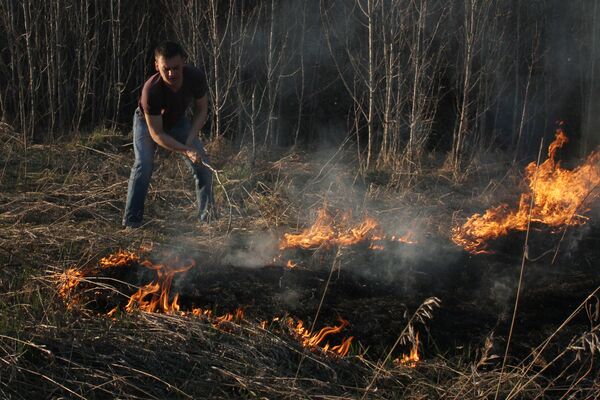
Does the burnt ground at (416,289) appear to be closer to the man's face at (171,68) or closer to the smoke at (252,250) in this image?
the smoke at (252,250)

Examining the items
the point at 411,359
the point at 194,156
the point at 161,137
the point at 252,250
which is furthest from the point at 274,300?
the point at 161,137

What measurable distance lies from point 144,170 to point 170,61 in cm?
109

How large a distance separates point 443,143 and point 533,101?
1536 mm

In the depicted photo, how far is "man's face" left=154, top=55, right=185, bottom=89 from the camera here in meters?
5.14

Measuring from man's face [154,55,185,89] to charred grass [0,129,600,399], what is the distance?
1031 mm

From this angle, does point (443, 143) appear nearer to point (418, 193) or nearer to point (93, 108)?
point (418, 193)

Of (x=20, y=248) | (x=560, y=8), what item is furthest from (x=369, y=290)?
(x=560, y=8)

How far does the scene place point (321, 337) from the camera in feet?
13.1

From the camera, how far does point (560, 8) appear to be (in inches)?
395

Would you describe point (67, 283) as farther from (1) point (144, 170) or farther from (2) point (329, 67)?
(2) point (329, 67)

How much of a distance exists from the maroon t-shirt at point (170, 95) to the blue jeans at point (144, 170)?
108 millimetres

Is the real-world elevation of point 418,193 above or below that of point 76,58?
below

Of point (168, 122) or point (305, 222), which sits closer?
point (168, 122)

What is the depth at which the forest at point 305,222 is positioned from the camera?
3.46 metres
